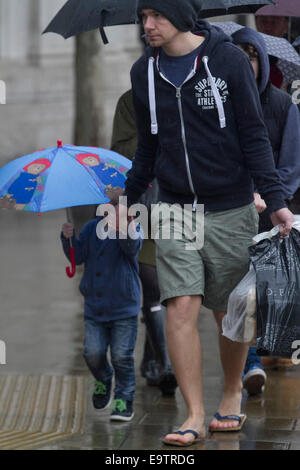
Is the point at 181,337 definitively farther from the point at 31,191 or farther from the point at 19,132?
the point at 19,132

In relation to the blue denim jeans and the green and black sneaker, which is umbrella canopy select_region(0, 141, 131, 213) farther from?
the green and black sneaker

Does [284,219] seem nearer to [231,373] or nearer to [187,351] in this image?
[187,351]

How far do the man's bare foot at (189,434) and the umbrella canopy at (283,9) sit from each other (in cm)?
228

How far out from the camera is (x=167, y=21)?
493 centimetres

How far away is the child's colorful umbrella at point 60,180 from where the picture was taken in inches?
210

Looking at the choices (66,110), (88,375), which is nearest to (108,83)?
(66,110)

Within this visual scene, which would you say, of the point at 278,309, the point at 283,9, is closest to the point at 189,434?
the point at 278,309

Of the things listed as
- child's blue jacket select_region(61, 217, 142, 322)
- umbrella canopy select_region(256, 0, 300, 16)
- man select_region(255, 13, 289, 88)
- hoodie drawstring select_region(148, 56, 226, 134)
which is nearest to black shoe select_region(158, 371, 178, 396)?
child's blue jacket select_region(61, 217, 142, 322)

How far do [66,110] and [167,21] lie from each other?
2017cm

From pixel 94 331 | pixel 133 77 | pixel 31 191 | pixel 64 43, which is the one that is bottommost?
pixel 64 43

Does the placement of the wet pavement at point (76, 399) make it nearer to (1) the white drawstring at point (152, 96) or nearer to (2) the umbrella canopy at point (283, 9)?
(1) the white drawstring at point (152, 96)

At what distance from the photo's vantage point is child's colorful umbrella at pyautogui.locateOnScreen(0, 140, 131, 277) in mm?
5328

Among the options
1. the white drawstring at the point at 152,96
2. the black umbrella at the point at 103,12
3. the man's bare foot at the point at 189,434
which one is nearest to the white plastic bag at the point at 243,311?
the man's bare foot at the point at 189,434

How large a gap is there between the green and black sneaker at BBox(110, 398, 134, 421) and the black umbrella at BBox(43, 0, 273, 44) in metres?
1.83
